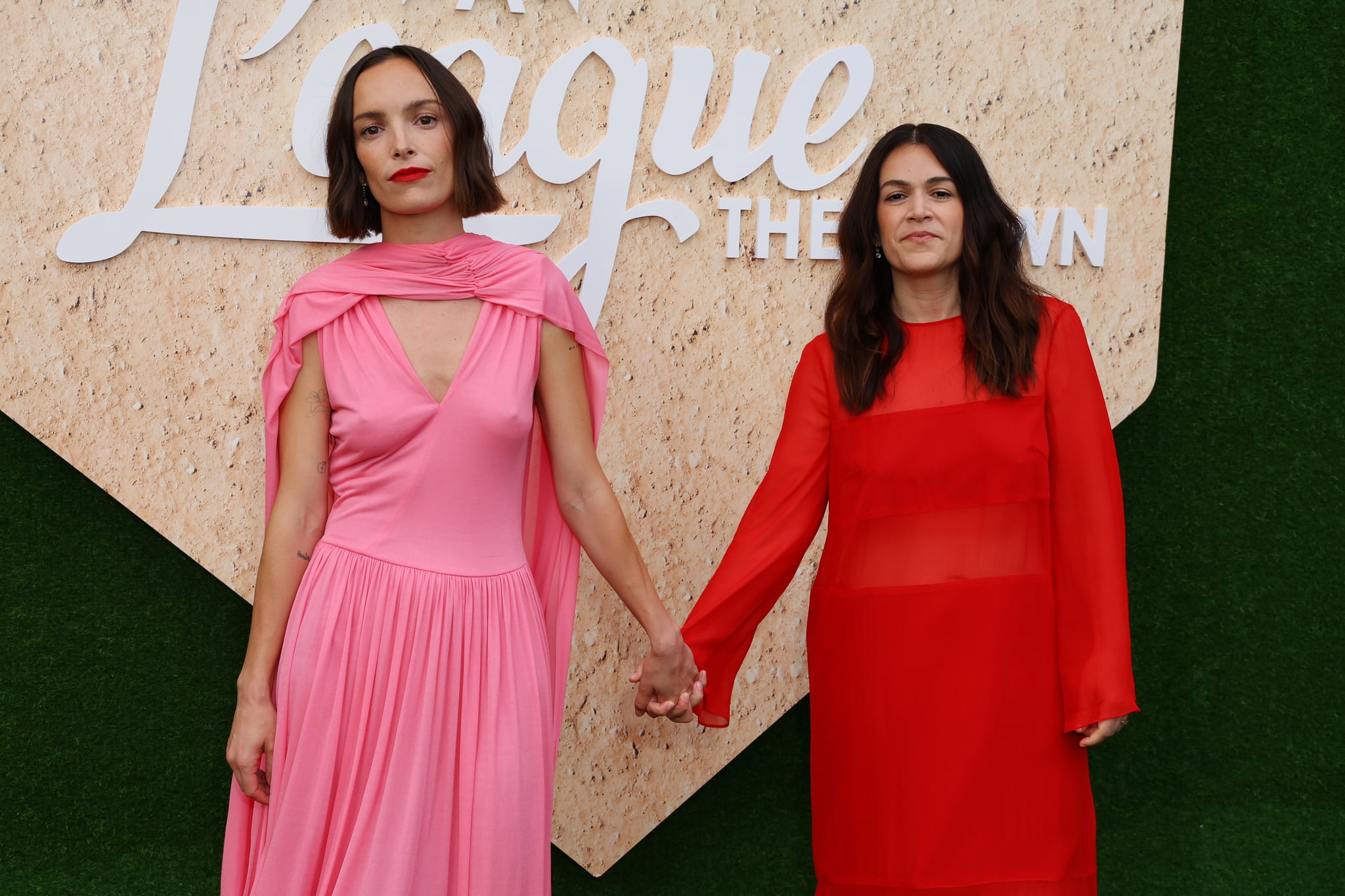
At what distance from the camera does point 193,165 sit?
2.57 metres

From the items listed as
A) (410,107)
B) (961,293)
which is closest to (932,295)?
(961,293)

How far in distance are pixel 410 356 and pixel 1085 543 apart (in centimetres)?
→ 117

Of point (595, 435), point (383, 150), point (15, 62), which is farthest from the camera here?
point (15, 62)

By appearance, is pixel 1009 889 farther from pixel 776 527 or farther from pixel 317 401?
pixel 317 401

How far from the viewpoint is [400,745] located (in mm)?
1665

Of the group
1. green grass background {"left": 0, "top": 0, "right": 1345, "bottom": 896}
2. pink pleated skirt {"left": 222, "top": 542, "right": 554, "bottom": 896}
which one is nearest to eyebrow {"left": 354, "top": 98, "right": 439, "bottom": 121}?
pink pleated skirt {"left": 222, "top": 542, "right": 554, "bottom": 896}

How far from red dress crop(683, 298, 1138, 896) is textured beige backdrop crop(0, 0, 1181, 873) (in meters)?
0.77

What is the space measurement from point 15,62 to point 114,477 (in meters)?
0.93

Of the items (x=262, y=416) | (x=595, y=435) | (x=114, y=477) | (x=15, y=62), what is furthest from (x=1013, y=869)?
(x=15, y=62)

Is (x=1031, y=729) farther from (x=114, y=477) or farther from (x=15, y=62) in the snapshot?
(x=15, y=62)

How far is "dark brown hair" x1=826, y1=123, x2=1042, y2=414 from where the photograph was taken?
6.56 feet

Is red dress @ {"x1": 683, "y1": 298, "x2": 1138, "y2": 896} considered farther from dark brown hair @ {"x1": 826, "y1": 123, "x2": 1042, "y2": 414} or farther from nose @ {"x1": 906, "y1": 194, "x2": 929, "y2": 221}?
nose @ {"x1": 906, "y1": 194, "x2": 929, "y2": 221}

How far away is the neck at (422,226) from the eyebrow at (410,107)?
0.15m

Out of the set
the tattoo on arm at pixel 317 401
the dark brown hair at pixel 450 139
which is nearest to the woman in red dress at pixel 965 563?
the dark brown hair at pixel 450 139
